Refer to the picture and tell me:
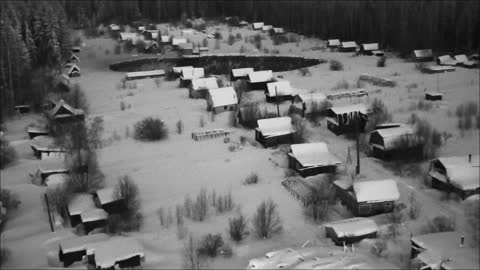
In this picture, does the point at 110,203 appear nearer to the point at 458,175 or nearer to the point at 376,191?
the point at 376,191

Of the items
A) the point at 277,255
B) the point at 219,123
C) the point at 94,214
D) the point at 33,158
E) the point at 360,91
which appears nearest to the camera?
the point at 277,255

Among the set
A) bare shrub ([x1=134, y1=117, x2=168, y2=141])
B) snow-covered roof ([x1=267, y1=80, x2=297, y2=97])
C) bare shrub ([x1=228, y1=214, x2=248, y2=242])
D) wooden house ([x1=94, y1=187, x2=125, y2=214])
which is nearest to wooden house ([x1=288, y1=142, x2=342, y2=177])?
bare shrub ([x1=228, y1=214, x2=248, y2=242])

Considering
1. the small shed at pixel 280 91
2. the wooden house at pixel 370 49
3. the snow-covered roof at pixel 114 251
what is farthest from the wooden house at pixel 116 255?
the wooden house at pixel 370 49

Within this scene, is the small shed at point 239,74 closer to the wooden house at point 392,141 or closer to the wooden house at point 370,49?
the wooden house at point 370,49

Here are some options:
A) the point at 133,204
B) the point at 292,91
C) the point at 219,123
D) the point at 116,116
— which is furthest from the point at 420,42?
the point at 133,204

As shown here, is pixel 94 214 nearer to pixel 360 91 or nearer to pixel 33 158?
pixel 33 158

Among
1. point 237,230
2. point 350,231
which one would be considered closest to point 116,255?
point 237,230

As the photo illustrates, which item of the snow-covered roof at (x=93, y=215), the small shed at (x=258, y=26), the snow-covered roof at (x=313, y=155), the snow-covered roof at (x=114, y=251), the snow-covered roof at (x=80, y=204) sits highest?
the small shed at (x=258, y=26)
